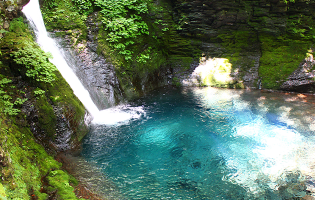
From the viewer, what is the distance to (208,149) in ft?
18.5

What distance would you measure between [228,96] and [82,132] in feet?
22.8

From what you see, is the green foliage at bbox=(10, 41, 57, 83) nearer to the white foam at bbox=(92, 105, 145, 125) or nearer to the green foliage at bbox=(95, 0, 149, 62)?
the white foam at bbox=(92, 105, 145, 125)

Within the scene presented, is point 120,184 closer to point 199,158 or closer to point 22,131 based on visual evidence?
point 199,158

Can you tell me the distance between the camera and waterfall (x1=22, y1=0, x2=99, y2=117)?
22.8 feet

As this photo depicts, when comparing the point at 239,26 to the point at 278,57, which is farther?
the point at 239,26

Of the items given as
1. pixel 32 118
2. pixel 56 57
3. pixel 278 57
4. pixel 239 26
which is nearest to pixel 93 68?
pixel 56 57

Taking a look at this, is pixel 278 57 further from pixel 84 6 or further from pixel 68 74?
pixel 68 74

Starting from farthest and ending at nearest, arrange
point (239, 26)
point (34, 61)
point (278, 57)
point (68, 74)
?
1. point (239, 26)
2. point (278, 57)
3. point (68, 74)
4. point (34, 61)

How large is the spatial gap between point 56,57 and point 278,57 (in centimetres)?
1058

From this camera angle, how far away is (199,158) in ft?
17.4

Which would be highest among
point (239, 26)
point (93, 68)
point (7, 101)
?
point (239, 26)

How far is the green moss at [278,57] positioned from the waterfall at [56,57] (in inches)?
349

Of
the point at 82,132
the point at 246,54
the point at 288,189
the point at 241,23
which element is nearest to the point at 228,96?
the point at 246,54

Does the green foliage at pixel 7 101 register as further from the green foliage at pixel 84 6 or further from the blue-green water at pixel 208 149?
the green foliage at pixel 84 6
